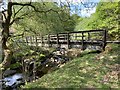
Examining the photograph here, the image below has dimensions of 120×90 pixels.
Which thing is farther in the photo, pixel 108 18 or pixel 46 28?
pixel 108 18

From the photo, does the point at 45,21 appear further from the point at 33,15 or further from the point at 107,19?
the point at 107,19

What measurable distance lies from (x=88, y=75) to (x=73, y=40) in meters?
5.46

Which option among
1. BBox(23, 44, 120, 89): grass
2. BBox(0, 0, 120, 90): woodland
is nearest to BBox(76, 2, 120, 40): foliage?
BBox(0, 0, 120, 90): woodland

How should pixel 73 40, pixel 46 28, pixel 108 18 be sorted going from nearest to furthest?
pixel 46 28 < pixel 73 40 < pixel 108 18

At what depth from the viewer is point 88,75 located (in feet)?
25.0

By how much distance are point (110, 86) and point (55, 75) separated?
2.12m

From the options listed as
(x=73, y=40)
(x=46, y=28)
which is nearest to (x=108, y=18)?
(x=73, y=40)

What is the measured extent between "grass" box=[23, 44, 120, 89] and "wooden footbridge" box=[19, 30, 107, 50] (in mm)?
1867

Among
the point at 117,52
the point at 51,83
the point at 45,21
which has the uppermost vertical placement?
the point at 45,21

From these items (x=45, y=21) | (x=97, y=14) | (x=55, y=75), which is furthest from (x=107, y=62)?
(x=97, y=14)

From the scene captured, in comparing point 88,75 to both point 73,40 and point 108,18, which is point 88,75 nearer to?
point 73,40

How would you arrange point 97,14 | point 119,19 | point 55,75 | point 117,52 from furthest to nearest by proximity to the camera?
point 97,14 < point 119,19 < point 117,52 < point 55,75

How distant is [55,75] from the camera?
26.4 feet

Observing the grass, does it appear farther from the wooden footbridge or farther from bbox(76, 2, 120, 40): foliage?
bbox(76, 2, 120, 40): foliage
